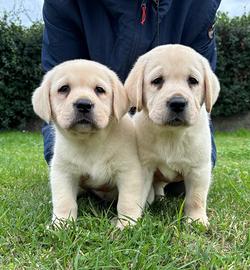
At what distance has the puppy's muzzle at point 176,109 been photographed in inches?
112

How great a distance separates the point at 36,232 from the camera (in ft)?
9.02

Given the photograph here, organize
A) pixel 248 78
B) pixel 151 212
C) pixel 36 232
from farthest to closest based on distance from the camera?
pixel 248 78 → pixel 151 212 → pixel 36 232

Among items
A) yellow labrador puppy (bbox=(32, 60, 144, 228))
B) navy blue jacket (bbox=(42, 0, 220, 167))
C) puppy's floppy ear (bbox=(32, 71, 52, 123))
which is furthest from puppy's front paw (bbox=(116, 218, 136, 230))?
navy blue jacket (bbox=(42, 0, 220, 167))

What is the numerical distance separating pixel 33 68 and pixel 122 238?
32.9 feet

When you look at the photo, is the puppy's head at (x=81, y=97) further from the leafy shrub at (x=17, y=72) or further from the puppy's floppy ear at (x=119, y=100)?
the leafy shrub at (x=17, y=72)

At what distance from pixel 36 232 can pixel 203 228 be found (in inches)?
36.3

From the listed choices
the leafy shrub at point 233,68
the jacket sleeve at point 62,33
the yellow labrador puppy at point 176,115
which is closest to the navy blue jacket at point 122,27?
the jacket sleeve at point 62,33

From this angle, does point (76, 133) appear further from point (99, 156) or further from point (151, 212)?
point (151, 212)

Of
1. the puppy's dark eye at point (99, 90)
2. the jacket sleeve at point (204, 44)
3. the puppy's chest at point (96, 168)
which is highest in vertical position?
the puppy's dark eye at point (99, 90)

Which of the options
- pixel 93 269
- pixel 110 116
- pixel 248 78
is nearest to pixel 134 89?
pixel 110 116

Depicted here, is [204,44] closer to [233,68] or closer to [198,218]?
[198,218]

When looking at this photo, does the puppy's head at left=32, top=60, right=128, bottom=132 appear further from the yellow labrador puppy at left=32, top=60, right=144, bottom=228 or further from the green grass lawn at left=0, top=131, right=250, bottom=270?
the green grass lawn at left=0, top=131, right=250, bottom=270

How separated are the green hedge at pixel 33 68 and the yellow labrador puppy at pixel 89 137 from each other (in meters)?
9.17

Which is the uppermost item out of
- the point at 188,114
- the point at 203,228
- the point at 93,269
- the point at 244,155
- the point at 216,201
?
the point at 188,114
